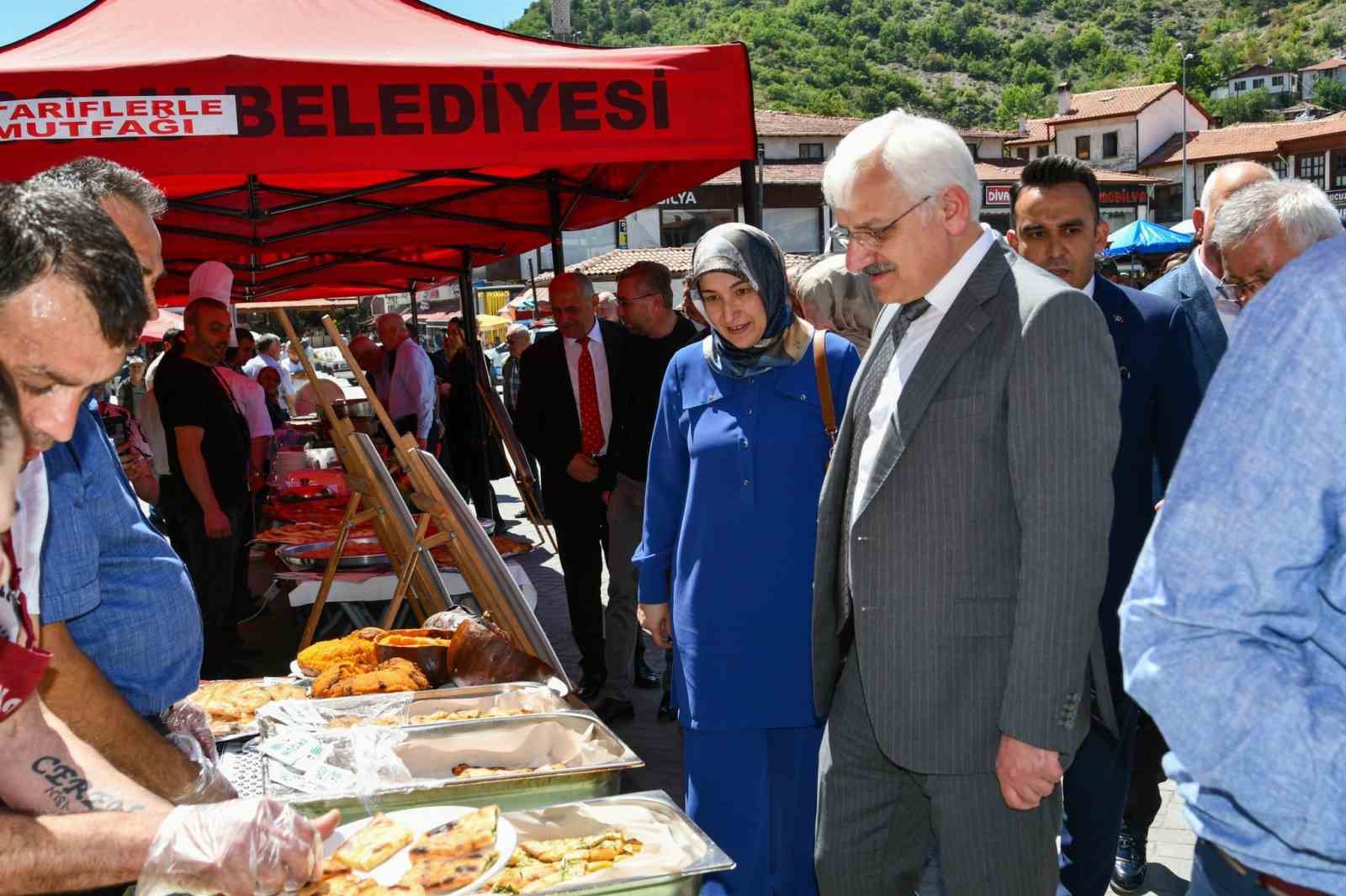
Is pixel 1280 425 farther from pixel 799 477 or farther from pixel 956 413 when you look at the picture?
pixel 799 477

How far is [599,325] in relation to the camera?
573 centimetres

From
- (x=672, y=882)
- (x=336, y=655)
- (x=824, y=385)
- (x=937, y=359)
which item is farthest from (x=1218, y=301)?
(x=336, y=655)

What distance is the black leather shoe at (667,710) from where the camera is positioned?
5.19m

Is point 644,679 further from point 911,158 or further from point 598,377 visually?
point 911,158

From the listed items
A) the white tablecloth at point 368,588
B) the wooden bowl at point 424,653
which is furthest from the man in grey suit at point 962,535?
the white tablecloth at point 368,588

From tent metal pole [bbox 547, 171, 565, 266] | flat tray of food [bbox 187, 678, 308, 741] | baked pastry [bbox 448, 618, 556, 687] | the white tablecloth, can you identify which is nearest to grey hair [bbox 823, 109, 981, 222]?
baked pastry [bbox 448, 618, 556, 687]

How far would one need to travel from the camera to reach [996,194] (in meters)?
39.3

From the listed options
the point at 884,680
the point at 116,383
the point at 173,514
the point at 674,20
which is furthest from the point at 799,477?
the point at 674,20

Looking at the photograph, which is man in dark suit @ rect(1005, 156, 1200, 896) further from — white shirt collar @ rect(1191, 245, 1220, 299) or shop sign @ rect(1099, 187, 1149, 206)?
shop sign @ rect(1099, 187, 1149, 206)

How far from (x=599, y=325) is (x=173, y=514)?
232 cm

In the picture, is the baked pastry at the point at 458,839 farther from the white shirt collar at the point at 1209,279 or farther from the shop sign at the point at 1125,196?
the shop sign at the point at 1125,196

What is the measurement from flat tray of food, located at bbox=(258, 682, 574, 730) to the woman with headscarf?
0.42 metres

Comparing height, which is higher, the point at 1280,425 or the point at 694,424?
the point at 1280,425

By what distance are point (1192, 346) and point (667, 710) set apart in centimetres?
288
